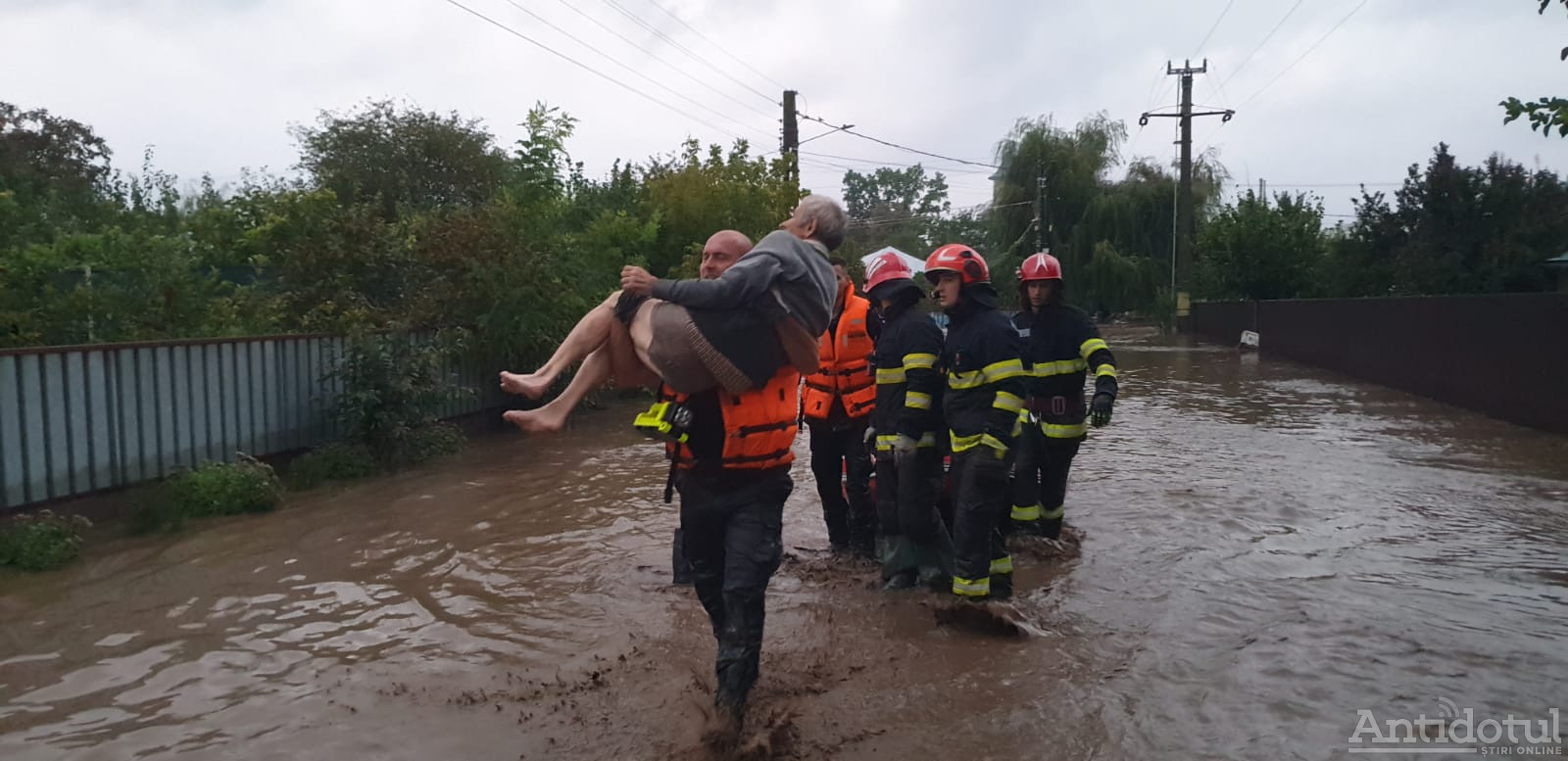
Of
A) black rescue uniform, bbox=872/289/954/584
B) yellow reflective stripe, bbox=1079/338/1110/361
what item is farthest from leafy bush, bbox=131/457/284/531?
yellow reflective stripe, bbox=1079/338/1110/361

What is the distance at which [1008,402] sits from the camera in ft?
17.9

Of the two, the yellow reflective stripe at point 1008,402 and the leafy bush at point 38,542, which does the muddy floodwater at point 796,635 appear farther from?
the yellow reflective stripe at point 1008,402

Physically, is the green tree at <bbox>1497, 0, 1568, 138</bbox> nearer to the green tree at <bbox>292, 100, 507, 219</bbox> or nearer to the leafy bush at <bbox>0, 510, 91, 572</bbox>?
the leafy bush at <bbox>0, 510, 91, 572</bbox>

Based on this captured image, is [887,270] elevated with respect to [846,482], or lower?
elevated

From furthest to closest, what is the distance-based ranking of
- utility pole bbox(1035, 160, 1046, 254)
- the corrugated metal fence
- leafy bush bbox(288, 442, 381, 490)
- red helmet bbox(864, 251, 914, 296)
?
1. utility pole bbox(1035, 160, 1046, 254)
2. leafy bush bbox(288, 442, 381, 490)
3. the corrugated metal fence
4. red helmet bbox(864, 251, 914, 296)

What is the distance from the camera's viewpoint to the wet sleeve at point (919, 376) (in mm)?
5730

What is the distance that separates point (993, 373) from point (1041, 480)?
68.6 inches

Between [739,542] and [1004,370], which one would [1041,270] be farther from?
[739,542]

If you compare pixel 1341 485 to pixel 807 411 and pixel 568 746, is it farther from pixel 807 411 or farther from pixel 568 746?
pixel 568 746

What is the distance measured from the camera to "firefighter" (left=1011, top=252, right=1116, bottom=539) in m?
6.70

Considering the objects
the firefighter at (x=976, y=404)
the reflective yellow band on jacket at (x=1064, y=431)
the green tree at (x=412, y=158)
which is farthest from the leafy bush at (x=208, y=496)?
the green tree at (x=412, y=158)

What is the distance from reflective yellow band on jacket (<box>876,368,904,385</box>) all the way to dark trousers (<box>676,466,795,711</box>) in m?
2.09

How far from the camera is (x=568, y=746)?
156 inches

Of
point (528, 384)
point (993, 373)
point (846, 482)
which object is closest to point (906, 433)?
point (993, 373)
